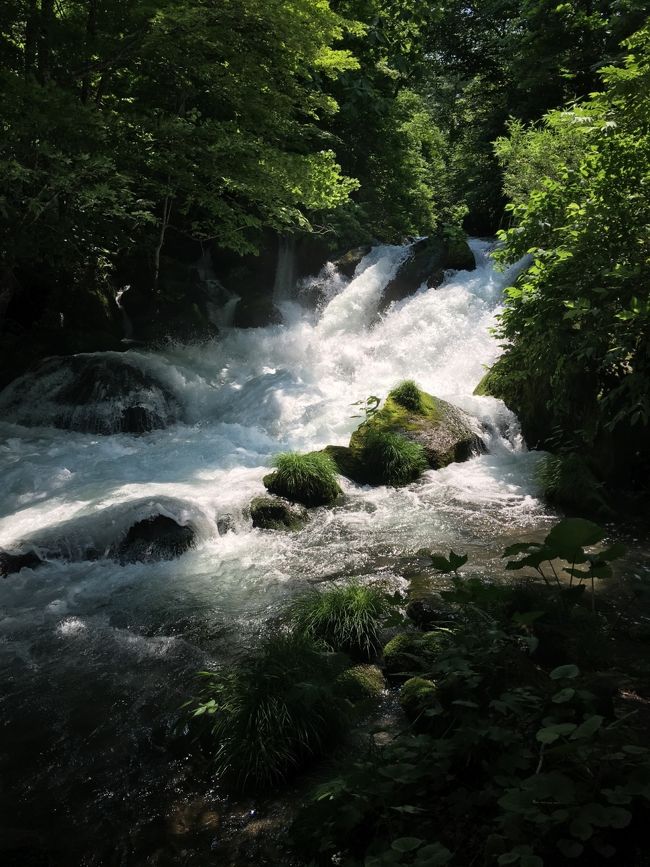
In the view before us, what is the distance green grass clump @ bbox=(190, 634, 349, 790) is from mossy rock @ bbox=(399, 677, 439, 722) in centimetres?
39

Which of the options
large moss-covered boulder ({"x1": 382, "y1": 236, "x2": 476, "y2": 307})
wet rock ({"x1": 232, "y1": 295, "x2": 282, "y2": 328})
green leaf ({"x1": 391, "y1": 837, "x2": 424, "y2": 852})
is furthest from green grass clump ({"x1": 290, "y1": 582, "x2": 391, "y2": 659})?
wet rock ({"x1": 232, "y1": 295, "x2": 282, "y2": 328})

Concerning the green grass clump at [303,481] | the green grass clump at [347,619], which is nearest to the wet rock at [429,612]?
the green grass clump at [347,619]

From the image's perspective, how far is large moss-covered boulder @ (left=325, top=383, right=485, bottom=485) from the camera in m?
8.97

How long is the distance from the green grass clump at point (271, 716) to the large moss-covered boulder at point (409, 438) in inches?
211

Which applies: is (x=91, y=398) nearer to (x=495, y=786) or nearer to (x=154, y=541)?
(x=154, y=541)

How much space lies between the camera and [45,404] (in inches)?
485

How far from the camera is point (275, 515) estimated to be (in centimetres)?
764

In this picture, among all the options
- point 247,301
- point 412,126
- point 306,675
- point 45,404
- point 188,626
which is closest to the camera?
point 306,675

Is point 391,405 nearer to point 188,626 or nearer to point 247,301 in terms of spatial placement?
point 188,626

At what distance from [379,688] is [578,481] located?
478cm

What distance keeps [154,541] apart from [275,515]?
158 cm

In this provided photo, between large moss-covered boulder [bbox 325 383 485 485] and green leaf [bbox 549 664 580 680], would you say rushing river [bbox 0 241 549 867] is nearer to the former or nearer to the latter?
large moss-covered boulder [bbox 325 383 485 485]

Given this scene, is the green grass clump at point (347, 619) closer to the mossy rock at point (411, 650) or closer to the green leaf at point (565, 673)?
the mossy rock at point (411, 650)

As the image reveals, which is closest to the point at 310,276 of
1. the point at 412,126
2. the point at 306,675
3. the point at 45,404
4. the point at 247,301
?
the point at 247,301
